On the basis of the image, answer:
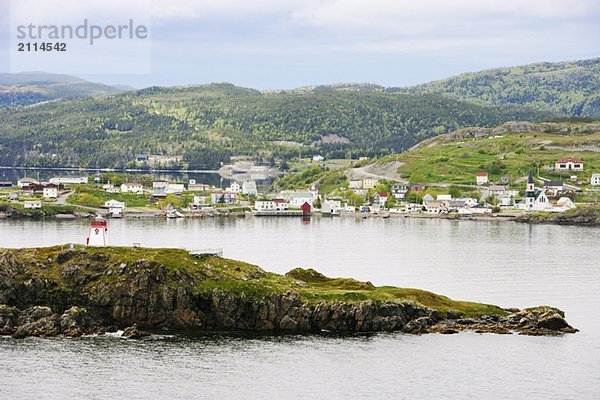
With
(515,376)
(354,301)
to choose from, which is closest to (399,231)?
(354,301)

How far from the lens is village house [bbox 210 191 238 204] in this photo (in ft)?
458

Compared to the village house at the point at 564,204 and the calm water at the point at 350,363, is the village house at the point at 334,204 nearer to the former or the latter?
the village house at the point at 564,204

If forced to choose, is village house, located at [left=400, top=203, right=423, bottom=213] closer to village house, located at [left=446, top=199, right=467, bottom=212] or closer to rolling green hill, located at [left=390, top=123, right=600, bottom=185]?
village house, located at [left=446, top=199, right=467, bottom=212]

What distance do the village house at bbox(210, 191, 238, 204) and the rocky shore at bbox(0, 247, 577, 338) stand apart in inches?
3498

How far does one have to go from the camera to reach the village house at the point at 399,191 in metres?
147

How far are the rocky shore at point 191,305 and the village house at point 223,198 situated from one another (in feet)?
292

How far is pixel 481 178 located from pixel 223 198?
37311 millimetres

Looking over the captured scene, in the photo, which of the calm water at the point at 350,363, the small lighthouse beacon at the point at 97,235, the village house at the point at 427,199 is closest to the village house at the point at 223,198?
the village house at the point at 427,199

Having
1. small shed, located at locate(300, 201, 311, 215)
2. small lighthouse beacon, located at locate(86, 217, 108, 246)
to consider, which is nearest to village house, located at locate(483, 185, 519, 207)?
small shed, located at locate(300, 201, 311, 215)

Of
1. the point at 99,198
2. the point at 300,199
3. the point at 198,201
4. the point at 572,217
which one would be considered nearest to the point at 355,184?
the point at 300,199

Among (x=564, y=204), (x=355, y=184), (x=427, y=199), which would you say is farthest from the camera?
(x=355, y=184)

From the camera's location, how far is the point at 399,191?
148 meters

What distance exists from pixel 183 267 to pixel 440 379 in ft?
49.2

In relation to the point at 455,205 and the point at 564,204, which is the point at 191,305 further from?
the point at 455,205
